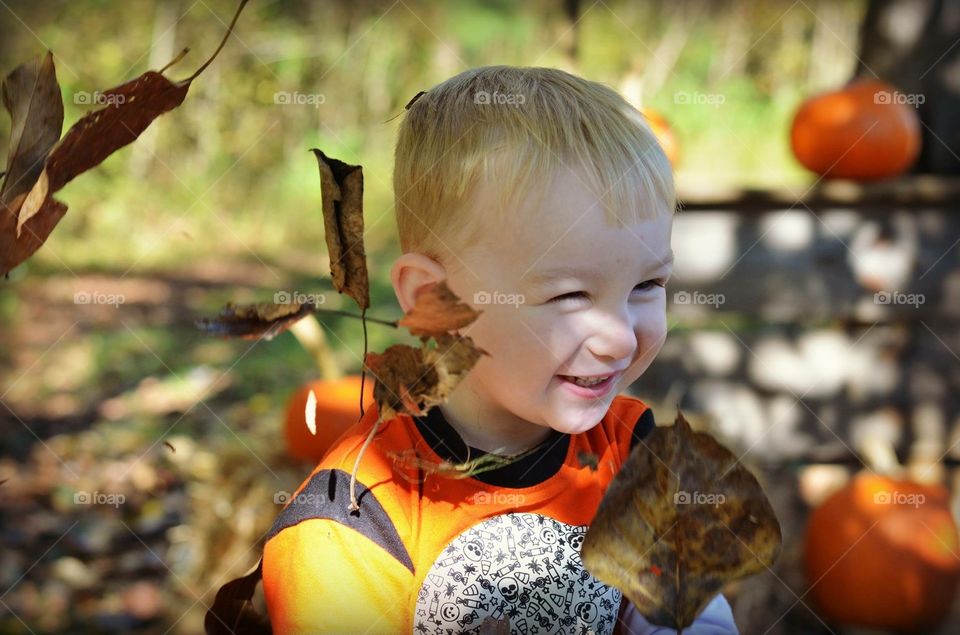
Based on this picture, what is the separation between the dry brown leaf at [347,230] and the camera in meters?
1.03

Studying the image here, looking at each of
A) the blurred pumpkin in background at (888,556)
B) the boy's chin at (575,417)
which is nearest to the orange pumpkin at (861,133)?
the blurred pumpkin in background at (888,556)

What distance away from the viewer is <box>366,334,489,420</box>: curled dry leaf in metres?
0.95

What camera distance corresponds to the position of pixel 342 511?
116 centimetres

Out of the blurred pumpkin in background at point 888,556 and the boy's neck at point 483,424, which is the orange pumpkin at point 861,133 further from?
the boy's neck at point 483,424

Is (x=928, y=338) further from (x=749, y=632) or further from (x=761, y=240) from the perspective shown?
(x=749, y=632)

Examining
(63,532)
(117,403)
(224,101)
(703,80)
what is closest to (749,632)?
(63,532)

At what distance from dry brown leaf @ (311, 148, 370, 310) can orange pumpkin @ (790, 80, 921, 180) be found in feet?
7.76

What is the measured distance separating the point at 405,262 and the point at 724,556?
0.58m
